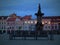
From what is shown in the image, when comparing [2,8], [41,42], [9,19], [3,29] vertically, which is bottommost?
[41,42]

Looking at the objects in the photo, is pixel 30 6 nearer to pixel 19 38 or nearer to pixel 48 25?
pixel 48 25

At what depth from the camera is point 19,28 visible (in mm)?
2209

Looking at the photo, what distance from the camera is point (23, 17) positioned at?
2.22 m

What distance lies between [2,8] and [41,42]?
1.02 meters

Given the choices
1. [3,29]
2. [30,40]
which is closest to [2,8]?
[3,29]

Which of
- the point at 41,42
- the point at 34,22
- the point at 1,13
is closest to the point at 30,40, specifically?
the point at 41,42

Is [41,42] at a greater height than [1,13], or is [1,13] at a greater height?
[1,13]

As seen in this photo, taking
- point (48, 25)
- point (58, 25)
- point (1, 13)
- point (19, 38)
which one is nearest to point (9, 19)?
point (1, 13)

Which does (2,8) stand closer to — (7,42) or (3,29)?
(3,29)

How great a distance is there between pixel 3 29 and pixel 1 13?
1.06ft

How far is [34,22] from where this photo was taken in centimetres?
219

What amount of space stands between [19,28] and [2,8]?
0.53m

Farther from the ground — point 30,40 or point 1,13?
point 1,13

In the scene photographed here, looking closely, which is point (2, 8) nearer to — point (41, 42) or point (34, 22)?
point (34, 22)
